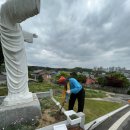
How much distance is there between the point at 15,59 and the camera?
16.9ft

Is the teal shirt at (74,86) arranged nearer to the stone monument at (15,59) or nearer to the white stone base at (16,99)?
the stone monument at (15,59)

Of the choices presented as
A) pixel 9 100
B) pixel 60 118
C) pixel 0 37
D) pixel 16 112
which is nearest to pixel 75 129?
pixel 60 118

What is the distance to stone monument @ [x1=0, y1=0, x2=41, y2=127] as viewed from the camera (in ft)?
15.1

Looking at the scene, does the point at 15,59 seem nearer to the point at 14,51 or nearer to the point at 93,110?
the point at 14,51

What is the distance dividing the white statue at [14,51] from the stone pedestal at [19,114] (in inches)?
12.5

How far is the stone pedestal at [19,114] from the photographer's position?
4598 mm

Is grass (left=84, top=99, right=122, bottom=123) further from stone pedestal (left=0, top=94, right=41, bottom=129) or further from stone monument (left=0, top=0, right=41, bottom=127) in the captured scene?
stone monument (left=0, top=0, right=41, bottom=127)

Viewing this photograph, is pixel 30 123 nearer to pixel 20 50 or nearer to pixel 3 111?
pixel 3 111

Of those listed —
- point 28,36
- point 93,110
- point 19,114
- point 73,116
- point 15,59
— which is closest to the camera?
point 73,116

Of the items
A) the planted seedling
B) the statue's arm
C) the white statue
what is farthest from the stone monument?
the planted seedling

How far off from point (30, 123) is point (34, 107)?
0.44m

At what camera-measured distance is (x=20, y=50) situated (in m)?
5.25

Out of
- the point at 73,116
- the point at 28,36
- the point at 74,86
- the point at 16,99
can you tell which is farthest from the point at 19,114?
the point at 28,36

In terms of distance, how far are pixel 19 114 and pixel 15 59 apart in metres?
1.62
